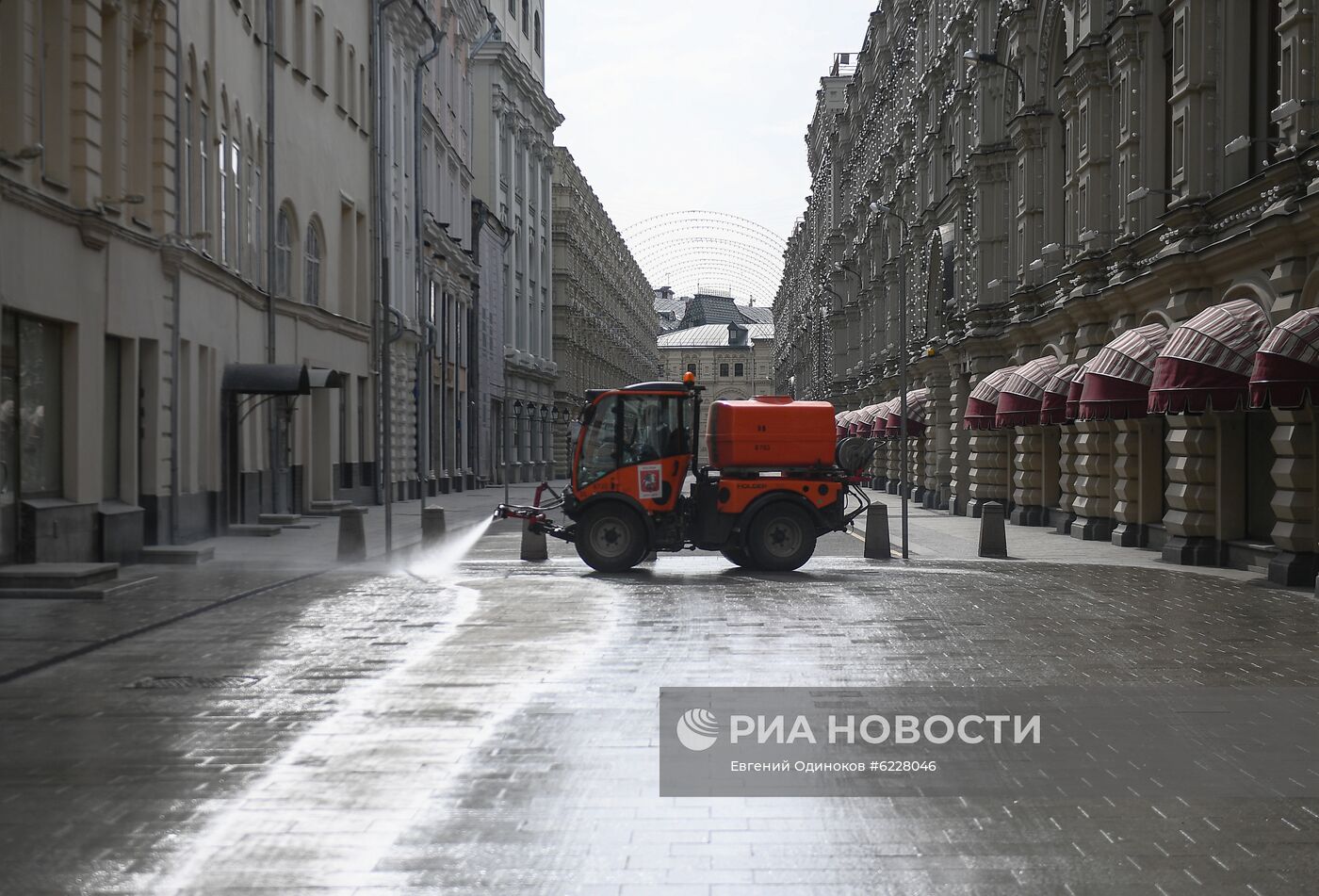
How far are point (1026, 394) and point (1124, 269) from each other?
4.70 m

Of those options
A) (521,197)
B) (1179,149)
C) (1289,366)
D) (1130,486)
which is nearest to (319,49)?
(1179,149)

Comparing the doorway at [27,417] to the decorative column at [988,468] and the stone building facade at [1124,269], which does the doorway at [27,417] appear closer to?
the stone building facade at [1124,269]

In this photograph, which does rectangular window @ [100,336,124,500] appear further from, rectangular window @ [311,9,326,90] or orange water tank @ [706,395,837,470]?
rectangular window @ [311,9,326,90]

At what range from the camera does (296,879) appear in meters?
5.40

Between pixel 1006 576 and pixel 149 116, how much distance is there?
14300 millimetres

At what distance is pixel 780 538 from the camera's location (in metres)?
19.3

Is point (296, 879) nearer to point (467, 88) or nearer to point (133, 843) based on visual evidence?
point (133, 843)

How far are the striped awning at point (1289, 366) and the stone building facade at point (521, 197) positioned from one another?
48.4m

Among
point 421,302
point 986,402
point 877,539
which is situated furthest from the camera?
point 421,302

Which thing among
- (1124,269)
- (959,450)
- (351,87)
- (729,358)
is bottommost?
(959,450)

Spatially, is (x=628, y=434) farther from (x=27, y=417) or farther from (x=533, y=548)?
(x=27, y=417)

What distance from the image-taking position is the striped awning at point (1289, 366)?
Answer: 1497 cm

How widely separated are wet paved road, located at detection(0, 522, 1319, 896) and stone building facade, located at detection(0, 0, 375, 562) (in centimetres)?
498

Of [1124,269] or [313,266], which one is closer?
[1124,269]
